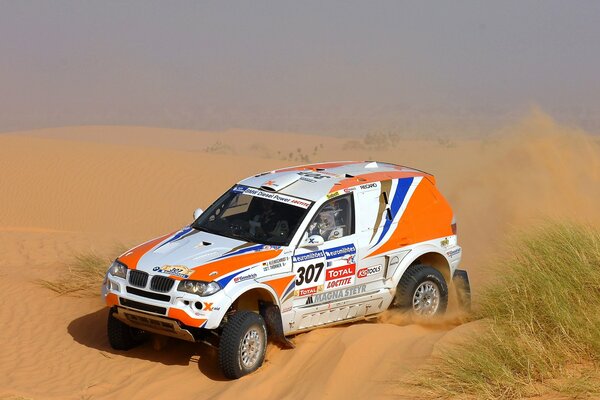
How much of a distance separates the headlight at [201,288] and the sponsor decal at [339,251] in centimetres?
139

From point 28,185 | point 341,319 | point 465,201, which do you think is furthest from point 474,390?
point 28,185

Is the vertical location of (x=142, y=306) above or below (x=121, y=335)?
above

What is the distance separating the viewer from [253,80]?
62.6m

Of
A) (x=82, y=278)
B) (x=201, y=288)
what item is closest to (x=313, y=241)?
(x=201, y=288)

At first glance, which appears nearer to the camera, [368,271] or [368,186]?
[368,271]

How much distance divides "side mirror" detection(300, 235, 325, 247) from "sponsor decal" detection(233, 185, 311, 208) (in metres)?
0.44

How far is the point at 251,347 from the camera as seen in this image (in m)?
9.39

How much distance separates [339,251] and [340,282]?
1.05ft

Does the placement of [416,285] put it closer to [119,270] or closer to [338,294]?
[338,294]

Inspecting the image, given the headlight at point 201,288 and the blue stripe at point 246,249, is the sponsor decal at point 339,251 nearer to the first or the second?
the blue stripe at point 246,249

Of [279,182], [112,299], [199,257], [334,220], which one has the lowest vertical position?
[112,299]

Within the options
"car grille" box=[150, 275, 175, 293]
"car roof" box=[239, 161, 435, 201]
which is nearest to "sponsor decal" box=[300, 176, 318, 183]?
"car roof" box=[239, 161, 435, 201]

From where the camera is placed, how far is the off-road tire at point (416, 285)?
10680 millimetres

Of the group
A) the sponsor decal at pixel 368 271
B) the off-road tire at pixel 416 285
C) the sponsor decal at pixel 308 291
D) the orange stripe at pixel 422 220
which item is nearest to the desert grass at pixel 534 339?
the off-road tire at pixel 416 285
